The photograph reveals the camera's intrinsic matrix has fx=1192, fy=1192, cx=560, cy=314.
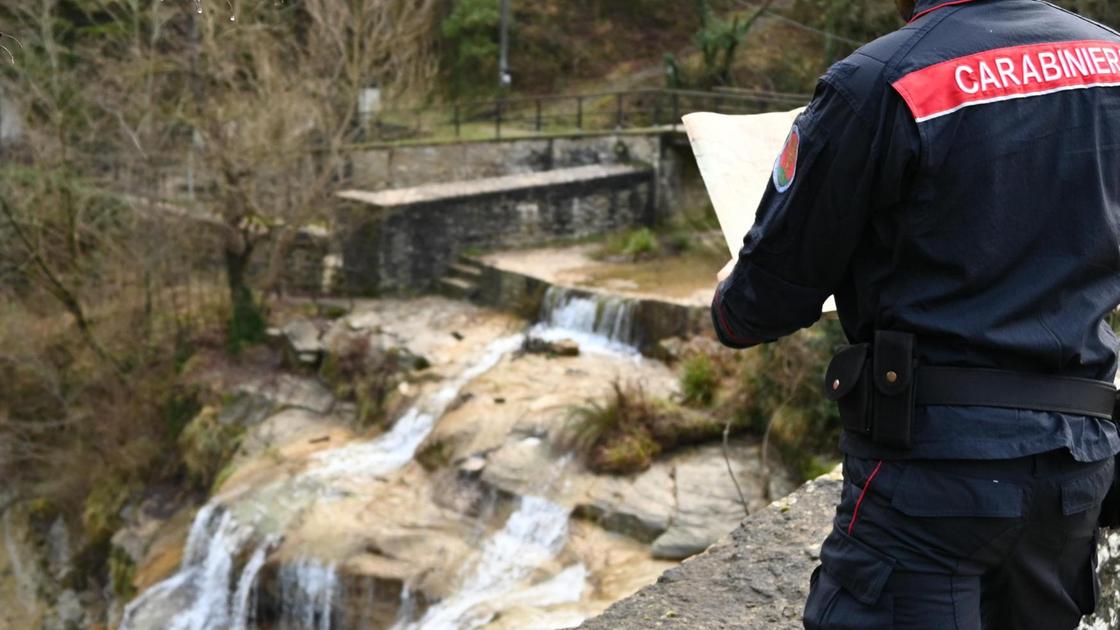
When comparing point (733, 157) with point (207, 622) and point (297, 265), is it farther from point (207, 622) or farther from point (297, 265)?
point (297, 265)

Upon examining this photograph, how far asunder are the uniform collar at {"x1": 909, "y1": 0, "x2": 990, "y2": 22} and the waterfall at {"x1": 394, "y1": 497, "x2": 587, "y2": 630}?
6.81 m

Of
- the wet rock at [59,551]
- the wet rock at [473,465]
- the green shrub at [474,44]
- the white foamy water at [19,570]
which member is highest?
the green shrub at [474,44]

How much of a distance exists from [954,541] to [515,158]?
1833 centimetres

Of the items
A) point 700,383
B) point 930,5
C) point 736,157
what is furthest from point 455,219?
point 930,5

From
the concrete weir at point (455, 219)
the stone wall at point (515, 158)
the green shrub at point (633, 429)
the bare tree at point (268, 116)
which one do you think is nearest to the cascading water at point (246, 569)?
the green shrub at point (633, 429)

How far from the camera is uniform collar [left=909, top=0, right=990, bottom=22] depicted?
1.79 m

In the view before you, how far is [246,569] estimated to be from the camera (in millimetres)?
10344

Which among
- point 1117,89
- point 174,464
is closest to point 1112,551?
point 1117,89

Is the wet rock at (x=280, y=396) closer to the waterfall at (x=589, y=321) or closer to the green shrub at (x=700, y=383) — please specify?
the waterfall at (x=589, y=321)

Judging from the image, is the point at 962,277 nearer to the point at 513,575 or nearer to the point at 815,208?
the point at 815,208

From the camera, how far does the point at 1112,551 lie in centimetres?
264

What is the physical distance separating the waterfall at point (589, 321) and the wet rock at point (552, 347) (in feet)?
0.82

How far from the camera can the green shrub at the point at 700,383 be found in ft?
34.8

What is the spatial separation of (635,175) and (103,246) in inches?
311
